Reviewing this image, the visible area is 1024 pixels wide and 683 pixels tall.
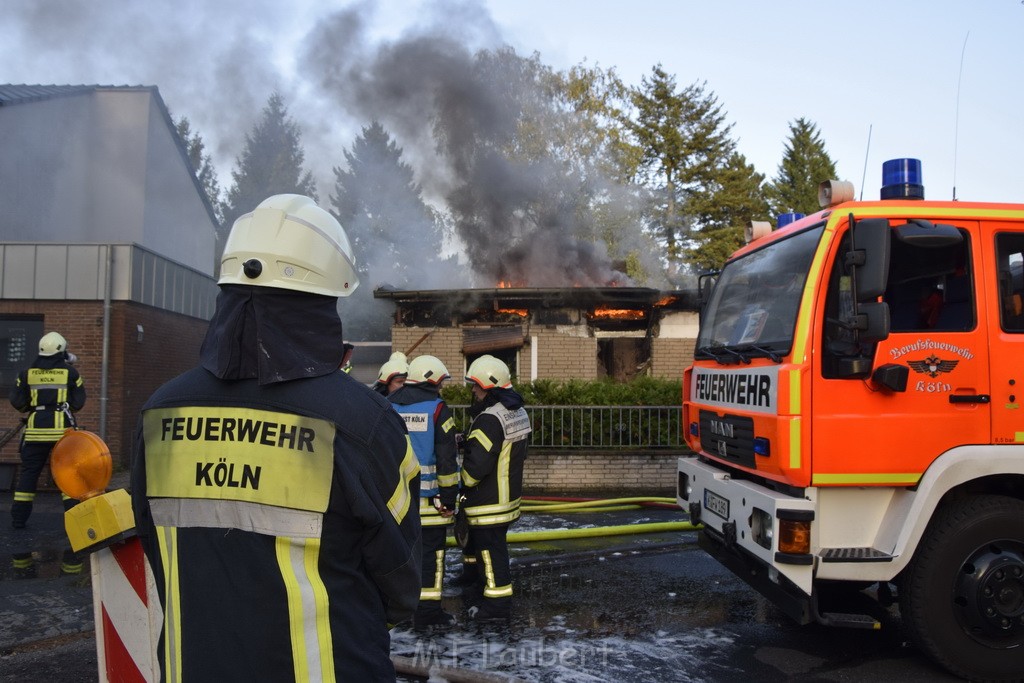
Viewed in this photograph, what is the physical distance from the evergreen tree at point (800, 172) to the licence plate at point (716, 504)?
36.0 meters

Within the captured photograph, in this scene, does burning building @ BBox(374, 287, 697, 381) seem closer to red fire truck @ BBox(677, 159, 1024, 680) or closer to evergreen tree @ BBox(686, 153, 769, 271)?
red fire truck @ BBox(677, 159, 1024, 680)

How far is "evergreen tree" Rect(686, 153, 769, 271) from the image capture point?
28969 mm

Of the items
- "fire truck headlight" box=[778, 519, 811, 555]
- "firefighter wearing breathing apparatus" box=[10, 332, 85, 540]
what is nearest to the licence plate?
"fire truck headlight" box=[778, 519, 811, 555]

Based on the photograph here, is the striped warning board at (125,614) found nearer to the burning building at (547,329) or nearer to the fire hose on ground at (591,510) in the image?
the fire hose on ground at (591,510)

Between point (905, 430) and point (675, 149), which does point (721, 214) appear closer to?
point (675, 149)

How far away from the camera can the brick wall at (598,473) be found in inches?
398

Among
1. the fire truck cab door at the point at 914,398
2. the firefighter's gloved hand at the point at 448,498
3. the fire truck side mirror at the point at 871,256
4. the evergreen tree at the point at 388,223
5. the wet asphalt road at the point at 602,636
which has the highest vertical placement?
the evergreen tree at the point at 388,223

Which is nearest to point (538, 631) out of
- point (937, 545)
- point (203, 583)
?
point (937, 545)

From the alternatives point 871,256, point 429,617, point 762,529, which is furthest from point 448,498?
point 871,256

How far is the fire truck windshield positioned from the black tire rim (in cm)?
148

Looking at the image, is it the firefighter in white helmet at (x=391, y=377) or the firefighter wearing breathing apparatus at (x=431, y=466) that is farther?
the firefighter in white helmet at (x=391, y=377)

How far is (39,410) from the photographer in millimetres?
8016

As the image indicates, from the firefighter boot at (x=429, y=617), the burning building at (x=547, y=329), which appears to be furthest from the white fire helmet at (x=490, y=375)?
the burning building at (x=547, y=329)

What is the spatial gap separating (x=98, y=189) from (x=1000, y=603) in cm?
1890
